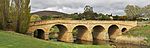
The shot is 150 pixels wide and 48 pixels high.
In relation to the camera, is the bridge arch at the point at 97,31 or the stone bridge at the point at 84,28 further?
the bridge arch at the point at 97,31

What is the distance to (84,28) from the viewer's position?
10731 centimetres

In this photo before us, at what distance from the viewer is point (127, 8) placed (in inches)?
6339

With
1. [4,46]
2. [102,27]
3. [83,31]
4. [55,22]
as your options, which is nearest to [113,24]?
[102,27]

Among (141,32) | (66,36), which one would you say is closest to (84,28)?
(66,36)

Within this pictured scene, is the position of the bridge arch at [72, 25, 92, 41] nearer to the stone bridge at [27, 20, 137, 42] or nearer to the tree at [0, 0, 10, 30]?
the stone bridge at [27, 20, 137, 42]

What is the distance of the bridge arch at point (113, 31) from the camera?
114 meters

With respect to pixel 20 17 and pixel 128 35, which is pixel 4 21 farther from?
pixel 128 35

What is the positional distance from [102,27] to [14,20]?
147 feet

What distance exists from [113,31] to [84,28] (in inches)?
567

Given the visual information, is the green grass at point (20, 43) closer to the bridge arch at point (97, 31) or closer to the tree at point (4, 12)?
the tree at point (4, 12)

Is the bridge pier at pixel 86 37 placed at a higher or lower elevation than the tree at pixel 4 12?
lower

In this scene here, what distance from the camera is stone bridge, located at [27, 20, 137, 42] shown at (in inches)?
3691

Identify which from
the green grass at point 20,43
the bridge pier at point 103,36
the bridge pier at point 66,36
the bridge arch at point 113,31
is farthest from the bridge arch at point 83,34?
the green grass at point 20,43

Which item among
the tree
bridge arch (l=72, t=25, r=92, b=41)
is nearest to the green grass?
the tree
